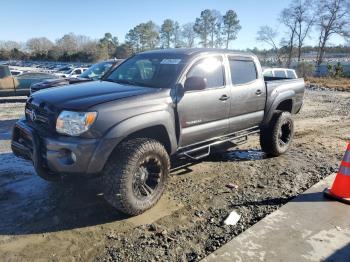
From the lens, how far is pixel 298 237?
368cm

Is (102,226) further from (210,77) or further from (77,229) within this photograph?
(210,77)

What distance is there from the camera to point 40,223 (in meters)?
3.86

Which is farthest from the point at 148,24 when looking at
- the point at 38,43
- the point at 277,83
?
the point at 277,83

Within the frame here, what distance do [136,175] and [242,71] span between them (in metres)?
2.64

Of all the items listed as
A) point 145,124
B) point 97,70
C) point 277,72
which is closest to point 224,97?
point 145,124

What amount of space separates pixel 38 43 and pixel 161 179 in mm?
108356

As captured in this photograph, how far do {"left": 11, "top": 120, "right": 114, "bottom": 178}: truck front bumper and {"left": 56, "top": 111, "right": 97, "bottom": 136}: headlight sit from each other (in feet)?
0.25

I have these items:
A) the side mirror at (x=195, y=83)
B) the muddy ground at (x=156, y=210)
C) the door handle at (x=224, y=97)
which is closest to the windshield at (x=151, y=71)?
the side mirror at (x=195, y=83)

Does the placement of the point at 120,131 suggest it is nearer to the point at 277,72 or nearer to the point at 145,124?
the point at 145,124

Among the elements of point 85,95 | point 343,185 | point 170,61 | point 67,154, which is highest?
point 170,61

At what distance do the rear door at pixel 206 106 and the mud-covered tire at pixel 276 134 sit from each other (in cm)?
141

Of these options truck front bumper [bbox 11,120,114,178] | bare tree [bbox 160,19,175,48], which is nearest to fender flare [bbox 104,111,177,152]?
truck front bumper [bbox 11,120,114,178]

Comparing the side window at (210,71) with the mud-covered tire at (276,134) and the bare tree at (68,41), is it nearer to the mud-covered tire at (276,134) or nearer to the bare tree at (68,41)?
the mud-covered tire at (276,134)

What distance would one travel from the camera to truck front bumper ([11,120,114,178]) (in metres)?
3.60
